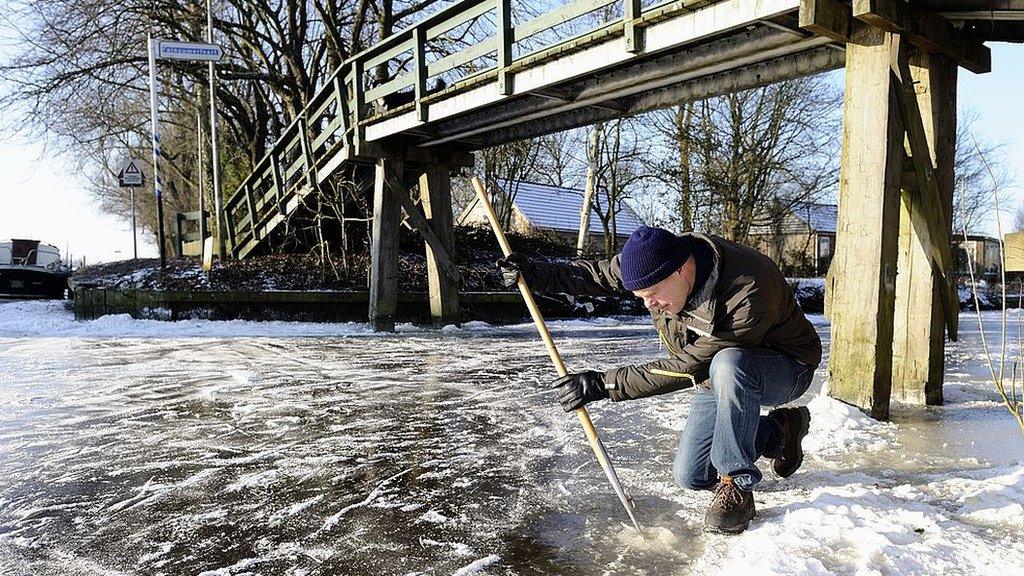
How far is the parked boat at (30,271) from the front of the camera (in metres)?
19.0

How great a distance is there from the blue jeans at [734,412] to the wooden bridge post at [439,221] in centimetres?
843

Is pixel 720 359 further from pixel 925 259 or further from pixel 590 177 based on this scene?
pixel 590 177

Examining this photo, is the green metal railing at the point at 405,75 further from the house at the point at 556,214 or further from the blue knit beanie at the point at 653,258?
the house at the point at 556,214

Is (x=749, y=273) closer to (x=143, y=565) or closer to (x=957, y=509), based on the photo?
(x=957, y=509)

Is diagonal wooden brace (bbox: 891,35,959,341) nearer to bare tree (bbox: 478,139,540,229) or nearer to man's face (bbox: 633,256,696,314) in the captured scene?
man's face (bbox: 633,256,696,314)

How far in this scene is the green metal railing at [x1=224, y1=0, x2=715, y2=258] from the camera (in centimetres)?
700

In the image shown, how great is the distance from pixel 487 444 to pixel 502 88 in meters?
4.94

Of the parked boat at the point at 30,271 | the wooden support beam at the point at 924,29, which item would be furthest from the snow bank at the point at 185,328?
the wooden support beam at the point at 924,29

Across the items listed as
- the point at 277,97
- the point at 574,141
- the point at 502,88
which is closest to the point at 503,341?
the point at 502,88

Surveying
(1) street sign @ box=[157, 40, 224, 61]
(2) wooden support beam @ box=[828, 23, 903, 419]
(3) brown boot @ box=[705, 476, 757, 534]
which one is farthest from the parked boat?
(3) brown boot @ box=[705, 476, 757, 534]

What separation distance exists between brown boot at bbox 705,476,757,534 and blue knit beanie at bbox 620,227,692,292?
34.5 inches

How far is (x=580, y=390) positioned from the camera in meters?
3.06

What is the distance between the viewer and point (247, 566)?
2.59 metres

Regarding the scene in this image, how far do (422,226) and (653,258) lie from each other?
8553 millimetres
